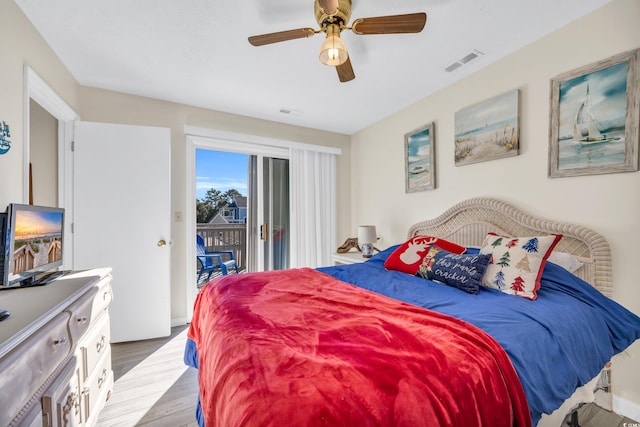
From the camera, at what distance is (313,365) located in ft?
2.66

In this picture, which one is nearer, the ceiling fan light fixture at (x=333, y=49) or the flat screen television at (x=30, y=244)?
the flat screen television at (x=30, y=244)

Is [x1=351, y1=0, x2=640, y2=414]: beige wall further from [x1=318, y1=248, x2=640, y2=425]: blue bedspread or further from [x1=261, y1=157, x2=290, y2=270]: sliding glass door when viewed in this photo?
[x1=261, y1=157, x2=290, y2=270]: sliding glass door

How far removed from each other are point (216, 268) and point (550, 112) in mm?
4067

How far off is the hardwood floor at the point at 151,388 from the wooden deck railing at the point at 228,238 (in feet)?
5.30

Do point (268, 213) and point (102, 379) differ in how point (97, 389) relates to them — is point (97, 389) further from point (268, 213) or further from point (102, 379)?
point (268, 213)

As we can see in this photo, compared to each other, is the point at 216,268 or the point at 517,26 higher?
the point at 517,26

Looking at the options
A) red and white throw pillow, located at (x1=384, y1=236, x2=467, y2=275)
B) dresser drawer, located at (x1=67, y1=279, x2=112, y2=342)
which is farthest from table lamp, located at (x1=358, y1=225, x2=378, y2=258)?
dresser drawer, located at (x1=67, y1=279, x2=112, y2=342)

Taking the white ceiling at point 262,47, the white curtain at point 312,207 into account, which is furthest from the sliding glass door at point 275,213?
the white ceiling at point 262,47

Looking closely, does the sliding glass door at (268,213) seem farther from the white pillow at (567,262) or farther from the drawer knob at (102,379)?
the white pillow at (567,262)

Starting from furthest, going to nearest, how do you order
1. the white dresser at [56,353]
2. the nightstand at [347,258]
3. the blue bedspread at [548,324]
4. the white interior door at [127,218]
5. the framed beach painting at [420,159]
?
the nightstand at [347,258] → the framed beach painting at [420,159] → the white interior door at [127,218] → the blue bedspread at [548,324] → the white dresser at [56,353]

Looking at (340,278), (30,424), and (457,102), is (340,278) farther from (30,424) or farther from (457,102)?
(457,102)

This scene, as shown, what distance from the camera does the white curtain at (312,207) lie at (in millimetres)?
3887

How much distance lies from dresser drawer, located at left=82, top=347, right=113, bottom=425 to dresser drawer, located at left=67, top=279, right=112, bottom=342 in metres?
0.30

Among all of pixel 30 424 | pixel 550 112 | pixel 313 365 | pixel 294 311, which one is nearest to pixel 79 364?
pixel 30 424
